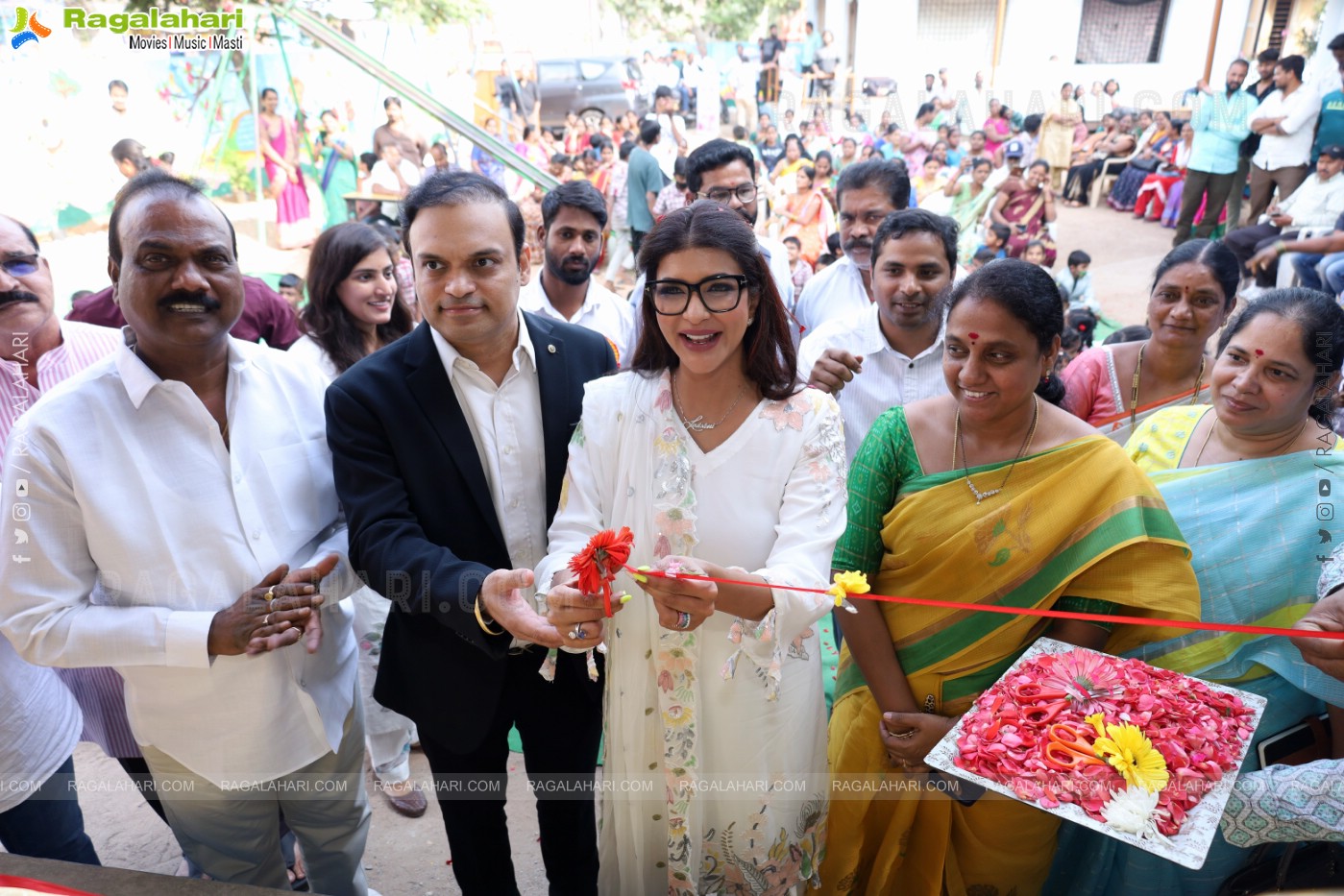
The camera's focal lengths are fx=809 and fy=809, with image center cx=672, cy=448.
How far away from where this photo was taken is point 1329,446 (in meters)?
2.30

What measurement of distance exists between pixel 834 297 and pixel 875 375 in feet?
3.05

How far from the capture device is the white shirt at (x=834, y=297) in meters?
3.90

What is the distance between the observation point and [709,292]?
6.46 ft

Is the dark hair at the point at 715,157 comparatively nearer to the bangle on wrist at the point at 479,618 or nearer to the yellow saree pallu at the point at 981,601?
the yellow saree pallu at the point at 981,601

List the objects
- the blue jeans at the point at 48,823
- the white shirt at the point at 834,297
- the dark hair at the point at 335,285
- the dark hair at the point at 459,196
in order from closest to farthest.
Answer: the dark hair at the point at 459,196 → the blue jeans at the point at 48,823 → the dark hair at the point at 335,285 → the white shirt at the point at 834,297

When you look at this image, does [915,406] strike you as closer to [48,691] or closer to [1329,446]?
[1329,446]

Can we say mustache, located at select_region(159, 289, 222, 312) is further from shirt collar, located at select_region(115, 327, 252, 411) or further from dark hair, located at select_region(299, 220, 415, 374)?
dark hair, located at select_region(299, 220, 415, 374)

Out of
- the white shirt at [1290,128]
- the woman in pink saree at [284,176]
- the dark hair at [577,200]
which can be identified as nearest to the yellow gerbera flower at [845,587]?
the dark hair at [577,200]

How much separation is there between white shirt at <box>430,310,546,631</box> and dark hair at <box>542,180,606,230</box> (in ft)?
5.92

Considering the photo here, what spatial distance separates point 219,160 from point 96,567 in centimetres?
850

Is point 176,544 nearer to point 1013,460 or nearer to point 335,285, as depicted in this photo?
point 335,285

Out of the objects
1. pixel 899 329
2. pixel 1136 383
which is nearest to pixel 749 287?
pixel 899 329

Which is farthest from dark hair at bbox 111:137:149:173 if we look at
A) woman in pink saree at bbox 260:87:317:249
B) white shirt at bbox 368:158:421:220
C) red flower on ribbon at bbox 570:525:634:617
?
red flower on ribbon at bbox 570:525:634:617

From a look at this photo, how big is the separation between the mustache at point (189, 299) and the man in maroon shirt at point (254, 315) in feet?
5.62
